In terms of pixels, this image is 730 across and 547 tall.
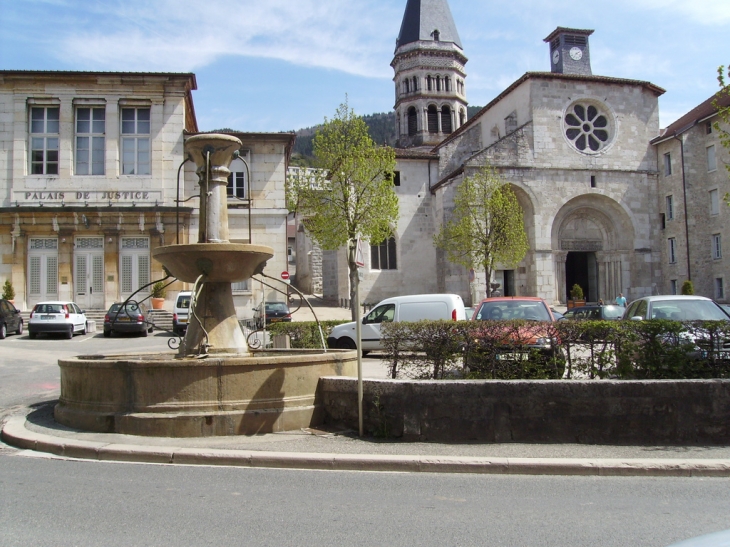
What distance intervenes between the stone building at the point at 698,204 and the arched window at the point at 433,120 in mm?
23266

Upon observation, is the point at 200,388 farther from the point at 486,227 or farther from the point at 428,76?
the point at 428,76

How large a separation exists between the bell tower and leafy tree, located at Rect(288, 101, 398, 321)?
91.3ft

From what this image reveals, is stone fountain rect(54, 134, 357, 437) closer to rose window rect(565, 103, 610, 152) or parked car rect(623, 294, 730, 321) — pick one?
parked car rect(623, 294, 730, 321)

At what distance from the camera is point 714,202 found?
36.2 metres

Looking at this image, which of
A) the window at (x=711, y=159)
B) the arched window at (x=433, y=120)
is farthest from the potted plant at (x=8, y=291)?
the arched window at (x=433, y=120)

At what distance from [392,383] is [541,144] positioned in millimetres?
32303

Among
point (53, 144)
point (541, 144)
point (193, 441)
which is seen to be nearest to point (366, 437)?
point (193, 441)

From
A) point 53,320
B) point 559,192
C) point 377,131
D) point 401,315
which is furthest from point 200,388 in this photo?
point 377,131

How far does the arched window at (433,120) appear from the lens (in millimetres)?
57200

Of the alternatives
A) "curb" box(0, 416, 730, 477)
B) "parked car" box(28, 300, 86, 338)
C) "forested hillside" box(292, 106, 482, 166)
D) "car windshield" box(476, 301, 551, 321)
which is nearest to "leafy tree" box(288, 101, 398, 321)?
"parked car" box(28, 300, 86, 338)

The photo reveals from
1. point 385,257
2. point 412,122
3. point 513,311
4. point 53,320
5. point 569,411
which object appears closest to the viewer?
point 569,411

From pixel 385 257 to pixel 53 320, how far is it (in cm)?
2233

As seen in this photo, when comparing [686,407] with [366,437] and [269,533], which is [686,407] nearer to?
[366,437]

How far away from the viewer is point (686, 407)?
22.9 ft
